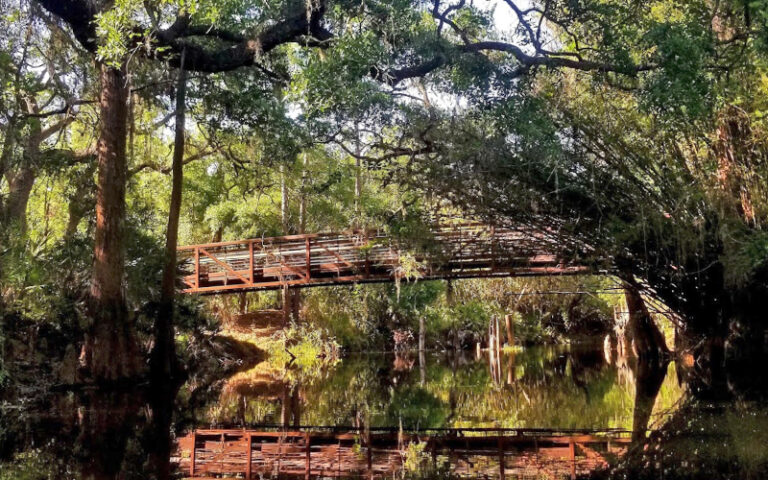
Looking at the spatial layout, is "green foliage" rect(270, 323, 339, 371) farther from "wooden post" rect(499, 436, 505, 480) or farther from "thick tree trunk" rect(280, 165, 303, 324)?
"wooden post" rect(499, 436, 505, 480)

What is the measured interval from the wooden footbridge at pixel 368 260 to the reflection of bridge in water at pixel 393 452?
5223 millimetres

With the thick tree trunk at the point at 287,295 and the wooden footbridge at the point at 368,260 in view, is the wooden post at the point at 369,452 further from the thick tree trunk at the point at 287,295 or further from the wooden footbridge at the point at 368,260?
the thick tree trunk at the point at 287,295

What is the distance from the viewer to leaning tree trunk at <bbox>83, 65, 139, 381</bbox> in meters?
9.98

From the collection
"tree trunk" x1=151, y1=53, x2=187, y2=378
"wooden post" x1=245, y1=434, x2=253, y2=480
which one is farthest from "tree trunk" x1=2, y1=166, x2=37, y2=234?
"wooden post" x1=245, y1=434, x2=253, y2=480

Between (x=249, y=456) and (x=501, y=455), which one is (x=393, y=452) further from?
(x=249, y=456)

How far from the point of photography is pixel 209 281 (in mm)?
15375

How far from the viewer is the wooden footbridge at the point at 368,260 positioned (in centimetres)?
1236

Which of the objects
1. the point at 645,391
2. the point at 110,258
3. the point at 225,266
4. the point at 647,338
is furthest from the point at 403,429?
the point at 647,338

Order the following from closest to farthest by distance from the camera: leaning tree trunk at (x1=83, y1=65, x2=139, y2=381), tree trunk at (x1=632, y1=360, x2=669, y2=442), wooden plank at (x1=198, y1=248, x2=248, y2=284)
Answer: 1. tree trunk at (x1=632, y1=360, x2=669, y2=442)
2. leaning tree trunk at (x1=83, y1=65, x2=139, y2=381)
3. wooden plank at (x1=198, y1=248, x2=248, y2=284)

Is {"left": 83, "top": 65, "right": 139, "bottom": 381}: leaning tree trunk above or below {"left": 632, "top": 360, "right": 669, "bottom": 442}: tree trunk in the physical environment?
above

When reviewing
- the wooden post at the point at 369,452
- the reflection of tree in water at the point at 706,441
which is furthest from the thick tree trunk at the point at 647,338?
the wooden post at the point at 369,452

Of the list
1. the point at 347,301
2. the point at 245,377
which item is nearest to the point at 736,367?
the point at 245,377

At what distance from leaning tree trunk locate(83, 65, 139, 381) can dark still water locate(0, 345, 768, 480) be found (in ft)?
1.63

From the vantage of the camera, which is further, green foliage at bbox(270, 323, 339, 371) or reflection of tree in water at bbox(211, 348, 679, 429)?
green foliage at bbox(270, 323, 339, 371)
